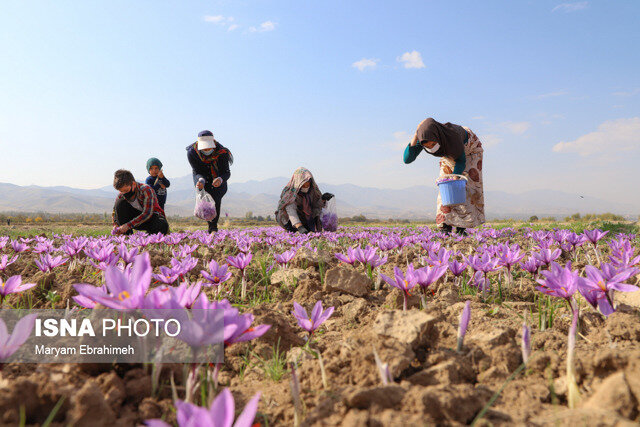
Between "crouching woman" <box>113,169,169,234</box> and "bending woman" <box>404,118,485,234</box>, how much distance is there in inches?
201

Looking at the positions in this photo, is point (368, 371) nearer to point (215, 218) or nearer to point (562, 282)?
point (562, 282)

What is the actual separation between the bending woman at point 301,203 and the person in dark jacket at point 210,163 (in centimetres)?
168

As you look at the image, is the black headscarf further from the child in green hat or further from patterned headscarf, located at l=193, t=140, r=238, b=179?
the child in green hat

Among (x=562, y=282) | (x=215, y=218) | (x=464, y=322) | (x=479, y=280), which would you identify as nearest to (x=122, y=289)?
(x=464, y=322)

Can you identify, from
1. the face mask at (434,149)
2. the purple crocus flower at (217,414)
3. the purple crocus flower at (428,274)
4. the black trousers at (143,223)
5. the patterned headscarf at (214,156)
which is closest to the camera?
the purple crocus flower at (217,414)

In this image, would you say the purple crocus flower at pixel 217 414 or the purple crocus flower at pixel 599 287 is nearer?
the purple crocus flower at pixel 217 414

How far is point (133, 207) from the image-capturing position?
7625 millimetres

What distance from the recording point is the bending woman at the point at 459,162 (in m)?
6.39

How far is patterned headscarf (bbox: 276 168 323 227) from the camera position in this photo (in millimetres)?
8803

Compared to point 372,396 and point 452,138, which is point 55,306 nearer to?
point 372,396

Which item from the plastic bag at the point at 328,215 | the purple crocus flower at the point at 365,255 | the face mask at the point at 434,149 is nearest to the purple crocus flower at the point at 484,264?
the purple crocus flower at the point at 365,255

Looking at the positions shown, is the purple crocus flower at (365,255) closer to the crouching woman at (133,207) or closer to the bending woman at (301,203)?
the crouching woman at (133,207)

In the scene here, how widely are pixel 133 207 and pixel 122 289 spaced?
24.0 ft

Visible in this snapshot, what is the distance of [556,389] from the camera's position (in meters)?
1.11
